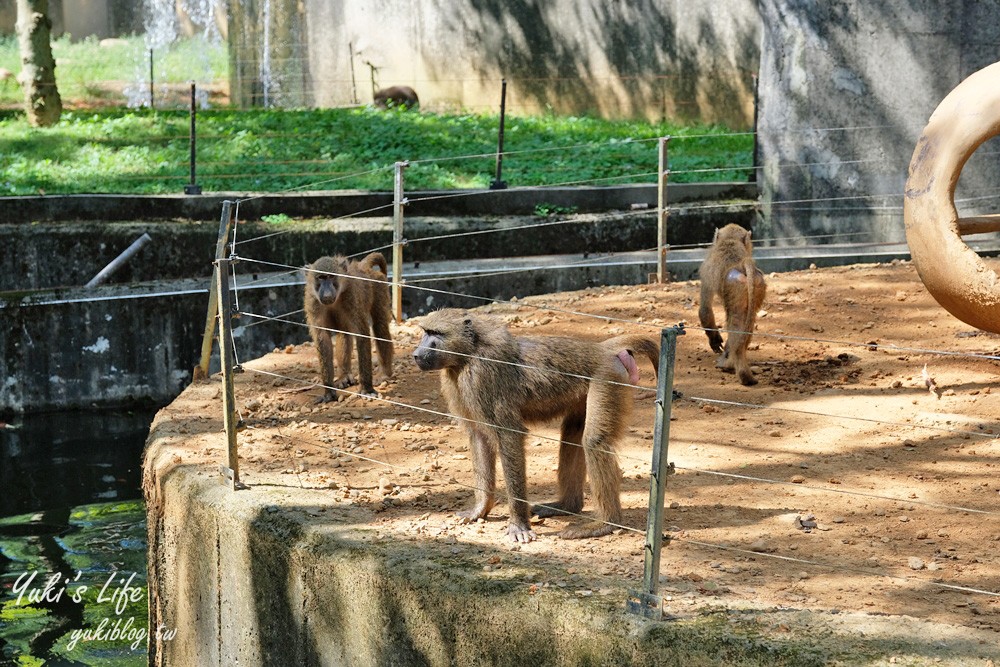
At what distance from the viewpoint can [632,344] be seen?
661cm

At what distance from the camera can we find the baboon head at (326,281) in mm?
9289

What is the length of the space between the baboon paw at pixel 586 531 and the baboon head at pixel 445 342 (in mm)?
1083

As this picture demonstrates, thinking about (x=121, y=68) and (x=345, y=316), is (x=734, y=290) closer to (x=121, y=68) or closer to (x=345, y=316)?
(x=345, y=316)

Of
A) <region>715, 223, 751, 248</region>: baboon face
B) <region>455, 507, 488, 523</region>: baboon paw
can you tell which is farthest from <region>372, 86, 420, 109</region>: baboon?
<region>455, 507, 488, 523</region>: baboon paw

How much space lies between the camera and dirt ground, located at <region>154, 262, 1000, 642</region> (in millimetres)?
5656

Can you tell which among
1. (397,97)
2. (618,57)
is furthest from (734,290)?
(397,97)

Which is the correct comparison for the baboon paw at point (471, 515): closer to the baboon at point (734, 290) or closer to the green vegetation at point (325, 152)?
the baboon at point (734, 290)

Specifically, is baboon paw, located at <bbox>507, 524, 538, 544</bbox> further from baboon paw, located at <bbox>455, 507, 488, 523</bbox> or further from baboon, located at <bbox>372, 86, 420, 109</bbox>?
baboon, located at <bbox>372, 86, 420, 109</bbox>

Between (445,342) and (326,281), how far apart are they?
3.05 meters

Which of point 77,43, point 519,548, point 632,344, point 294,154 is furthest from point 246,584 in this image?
point 77,43

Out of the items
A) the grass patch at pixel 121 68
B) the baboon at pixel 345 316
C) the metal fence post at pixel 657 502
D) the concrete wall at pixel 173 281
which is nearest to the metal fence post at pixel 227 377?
the baboon at pixel 345 316

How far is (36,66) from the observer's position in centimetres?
1905

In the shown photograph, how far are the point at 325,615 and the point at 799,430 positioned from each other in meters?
3.59

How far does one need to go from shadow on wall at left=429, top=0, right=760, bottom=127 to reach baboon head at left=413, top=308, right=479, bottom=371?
1499cm
